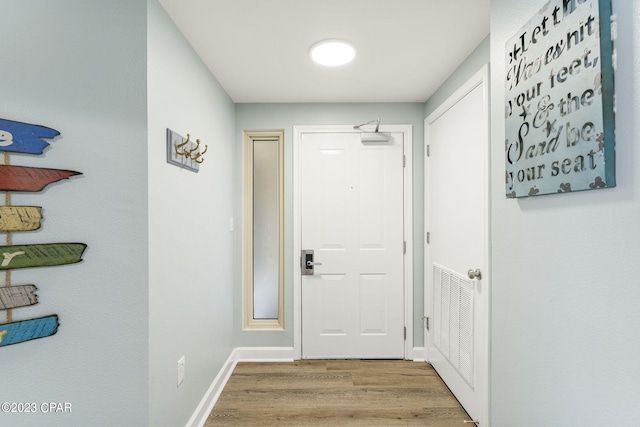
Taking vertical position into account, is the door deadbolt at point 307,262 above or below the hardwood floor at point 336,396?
above

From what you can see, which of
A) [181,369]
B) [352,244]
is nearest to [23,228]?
[181,369]

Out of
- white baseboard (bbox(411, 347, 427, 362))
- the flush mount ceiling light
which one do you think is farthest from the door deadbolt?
the flush mount ceiling light

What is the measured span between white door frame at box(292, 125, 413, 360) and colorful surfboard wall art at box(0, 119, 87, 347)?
1797 millimetres

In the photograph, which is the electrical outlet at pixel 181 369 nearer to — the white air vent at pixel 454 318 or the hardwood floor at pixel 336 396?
the hardwood floor at pixel 336 396

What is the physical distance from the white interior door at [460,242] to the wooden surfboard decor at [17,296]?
2232mm

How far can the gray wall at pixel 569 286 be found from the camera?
73 centimetres

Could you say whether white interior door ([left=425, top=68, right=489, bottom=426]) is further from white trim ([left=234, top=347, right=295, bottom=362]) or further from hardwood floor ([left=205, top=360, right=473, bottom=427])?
white trim ([left=234, top=347, right=295, bottom=362])

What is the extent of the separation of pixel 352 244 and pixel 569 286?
2.06m

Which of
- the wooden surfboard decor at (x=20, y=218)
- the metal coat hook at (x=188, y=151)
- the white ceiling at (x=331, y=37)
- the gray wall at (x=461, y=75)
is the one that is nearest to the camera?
the wooden surfboard decor at (x=20, y=218)

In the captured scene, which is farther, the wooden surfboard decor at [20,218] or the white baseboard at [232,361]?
the white baseboard at [232,361]

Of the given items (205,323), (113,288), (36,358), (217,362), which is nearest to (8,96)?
(113,288)

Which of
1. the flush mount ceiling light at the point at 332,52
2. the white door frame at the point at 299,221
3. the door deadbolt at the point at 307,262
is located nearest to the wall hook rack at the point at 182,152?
the flush mount ceiling light at the point at 332,52

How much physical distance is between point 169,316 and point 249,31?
1617mm

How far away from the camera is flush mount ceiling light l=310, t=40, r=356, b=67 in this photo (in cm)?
192
